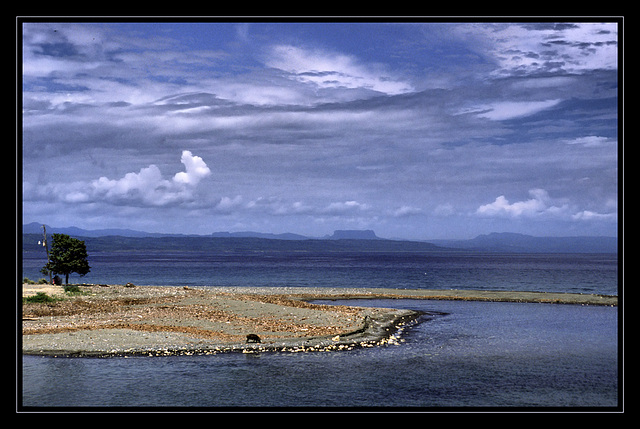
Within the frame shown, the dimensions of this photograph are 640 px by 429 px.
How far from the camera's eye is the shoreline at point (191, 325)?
31.6m

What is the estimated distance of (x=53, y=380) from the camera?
2430 centimetres

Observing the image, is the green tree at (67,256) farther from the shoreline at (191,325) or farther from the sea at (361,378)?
the sea at (361,378)

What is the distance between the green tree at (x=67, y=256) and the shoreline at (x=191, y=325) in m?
4.81

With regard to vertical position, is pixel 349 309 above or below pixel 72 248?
below

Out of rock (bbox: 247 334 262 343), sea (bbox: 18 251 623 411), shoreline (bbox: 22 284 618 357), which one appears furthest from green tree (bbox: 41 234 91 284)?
sea (bbox: 18 251 623 411)

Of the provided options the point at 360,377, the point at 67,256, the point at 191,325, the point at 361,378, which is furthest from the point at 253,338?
the point at 67,256

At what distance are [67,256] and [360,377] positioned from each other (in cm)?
5416

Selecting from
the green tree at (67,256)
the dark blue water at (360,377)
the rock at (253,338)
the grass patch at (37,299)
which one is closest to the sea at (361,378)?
the dark blue water at (360,377)

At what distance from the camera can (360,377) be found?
83.1ft

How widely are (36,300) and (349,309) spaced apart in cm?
3156

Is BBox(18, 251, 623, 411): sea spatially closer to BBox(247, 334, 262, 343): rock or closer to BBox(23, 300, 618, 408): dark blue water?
BBox(23, 300, 618, 408): dark blue water

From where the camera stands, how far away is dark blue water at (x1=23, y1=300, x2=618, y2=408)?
22.0 m
